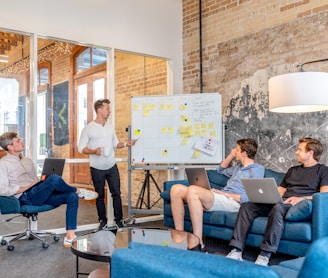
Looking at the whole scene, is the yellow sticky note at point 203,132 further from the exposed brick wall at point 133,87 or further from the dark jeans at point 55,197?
the dark jeans at point 55,197

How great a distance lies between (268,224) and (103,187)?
2355 mm

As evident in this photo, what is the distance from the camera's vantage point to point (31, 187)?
4.09 m

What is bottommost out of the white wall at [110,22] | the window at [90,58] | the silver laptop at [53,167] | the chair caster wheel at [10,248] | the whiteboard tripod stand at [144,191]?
the chair caster wheel at [10,248]

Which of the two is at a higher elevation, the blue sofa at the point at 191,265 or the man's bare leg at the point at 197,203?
the blue sofa at the point at 191,265

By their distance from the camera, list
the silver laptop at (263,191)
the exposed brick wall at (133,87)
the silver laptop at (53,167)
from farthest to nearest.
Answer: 1. the exposed brick wall at (133,87)
2. the silver laptop at (53,167)
3. the silver laptop at (263,191)

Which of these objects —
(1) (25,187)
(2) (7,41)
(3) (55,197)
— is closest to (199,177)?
(3) (55,197)

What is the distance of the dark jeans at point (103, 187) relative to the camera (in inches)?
191

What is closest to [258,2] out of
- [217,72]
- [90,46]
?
[217,72]

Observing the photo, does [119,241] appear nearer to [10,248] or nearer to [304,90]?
[10,248]

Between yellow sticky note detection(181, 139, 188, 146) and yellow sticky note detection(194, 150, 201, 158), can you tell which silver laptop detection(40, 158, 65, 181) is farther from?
yellow sticky note detection(194, 150, 201, 158)

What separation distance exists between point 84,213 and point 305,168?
335 centimetres

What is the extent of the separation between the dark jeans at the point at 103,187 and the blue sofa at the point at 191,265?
3.56 meters

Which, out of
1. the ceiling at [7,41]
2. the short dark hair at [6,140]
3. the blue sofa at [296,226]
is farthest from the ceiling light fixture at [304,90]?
the ceiling at [7,41]

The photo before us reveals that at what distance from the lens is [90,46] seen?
5207 millimetres
